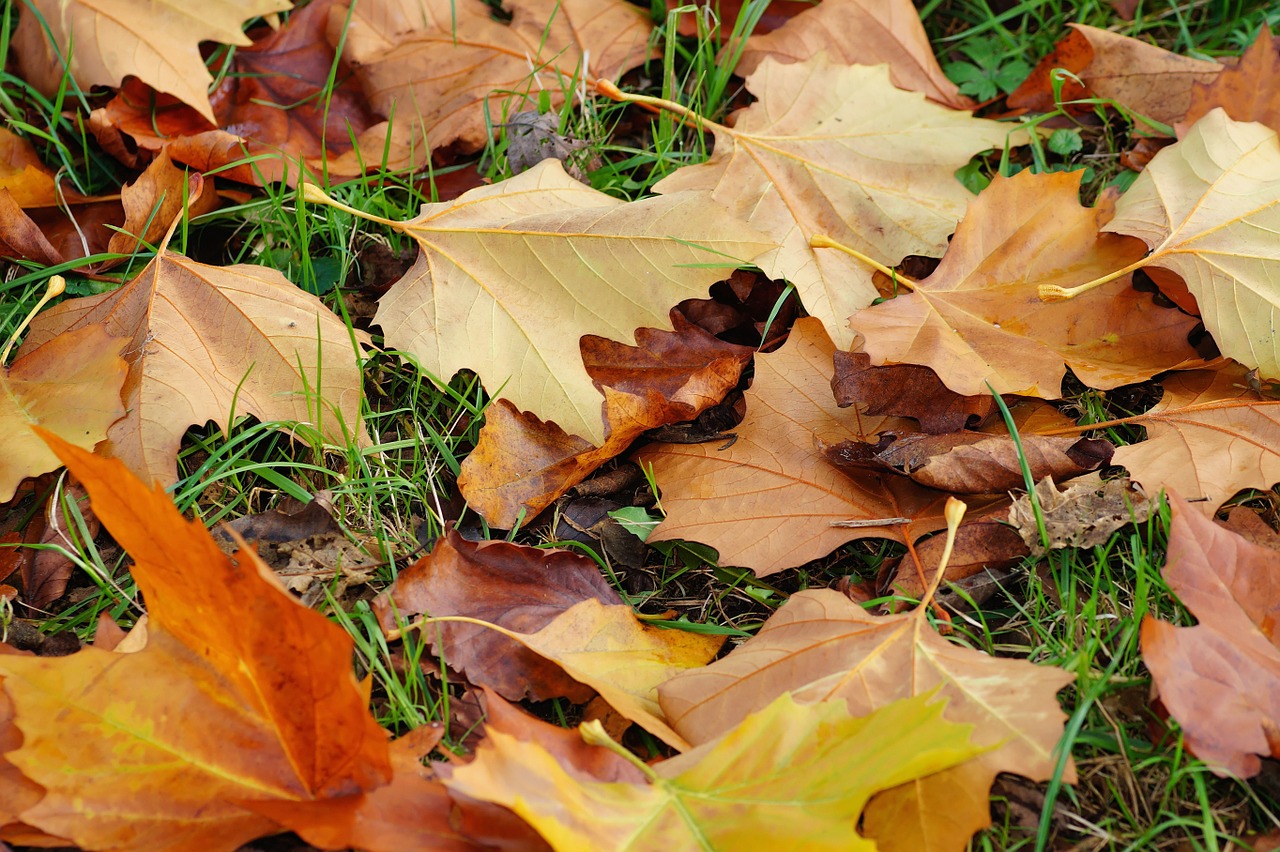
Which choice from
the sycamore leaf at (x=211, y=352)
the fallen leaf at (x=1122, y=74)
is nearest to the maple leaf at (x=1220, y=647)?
the fallen leaf at (x=1122, y=74)

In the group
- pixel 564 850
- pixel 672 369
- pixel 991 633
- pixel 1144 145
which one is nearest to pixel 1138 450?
pixel 991 633

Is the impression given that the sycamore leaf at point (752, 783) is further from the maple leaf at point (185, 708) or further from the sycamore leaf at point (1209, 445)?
the sycamore leaf at point (1209, 445)

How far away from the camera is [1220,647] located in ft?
4.10

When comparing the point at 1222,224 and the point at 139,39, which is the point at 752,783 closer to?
the point at 1222,224

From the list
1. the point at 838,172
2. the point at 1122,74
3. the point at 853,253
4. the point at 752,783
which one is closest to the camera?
the point at 752,783

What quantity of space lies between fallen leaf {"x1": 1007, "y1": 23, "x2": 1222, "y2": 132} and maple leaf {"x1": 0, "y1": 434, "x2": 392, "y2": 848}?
191 centimetres

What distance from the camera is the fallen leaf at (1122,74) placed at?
2072 mm

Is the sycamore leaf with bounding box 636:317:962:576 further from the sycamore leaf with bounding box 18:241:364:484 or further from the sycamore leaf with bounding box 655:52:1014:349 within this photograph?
the sycamore leaf with bounding box 18:241:364:484

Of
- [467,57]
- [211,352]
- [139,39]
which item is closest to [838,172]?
[467,57]

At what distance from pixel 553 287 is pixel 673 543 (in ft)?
1.57

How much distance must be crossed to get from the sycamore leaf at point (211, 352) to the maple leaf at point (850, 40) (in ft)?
3.72

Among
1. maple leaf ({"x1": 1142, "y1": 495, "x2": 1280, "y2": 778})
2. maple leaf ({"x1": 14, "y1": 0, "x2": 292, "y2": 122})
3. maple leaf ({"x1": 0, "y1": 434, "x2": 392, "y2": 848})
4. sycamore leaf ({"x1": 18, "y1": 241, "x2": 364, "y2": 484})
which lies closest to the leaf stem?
maple leaf ({"x1": 1142, "y1": 495, "x2": 1280, "y2": 778})

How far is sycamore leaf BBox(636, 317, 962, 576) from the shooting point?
1.52 meters

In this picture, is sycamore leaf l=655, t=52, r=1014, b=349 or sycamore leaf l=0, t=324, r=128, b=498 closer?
sycamore leaf l=0, t=324, r=128, b=498
